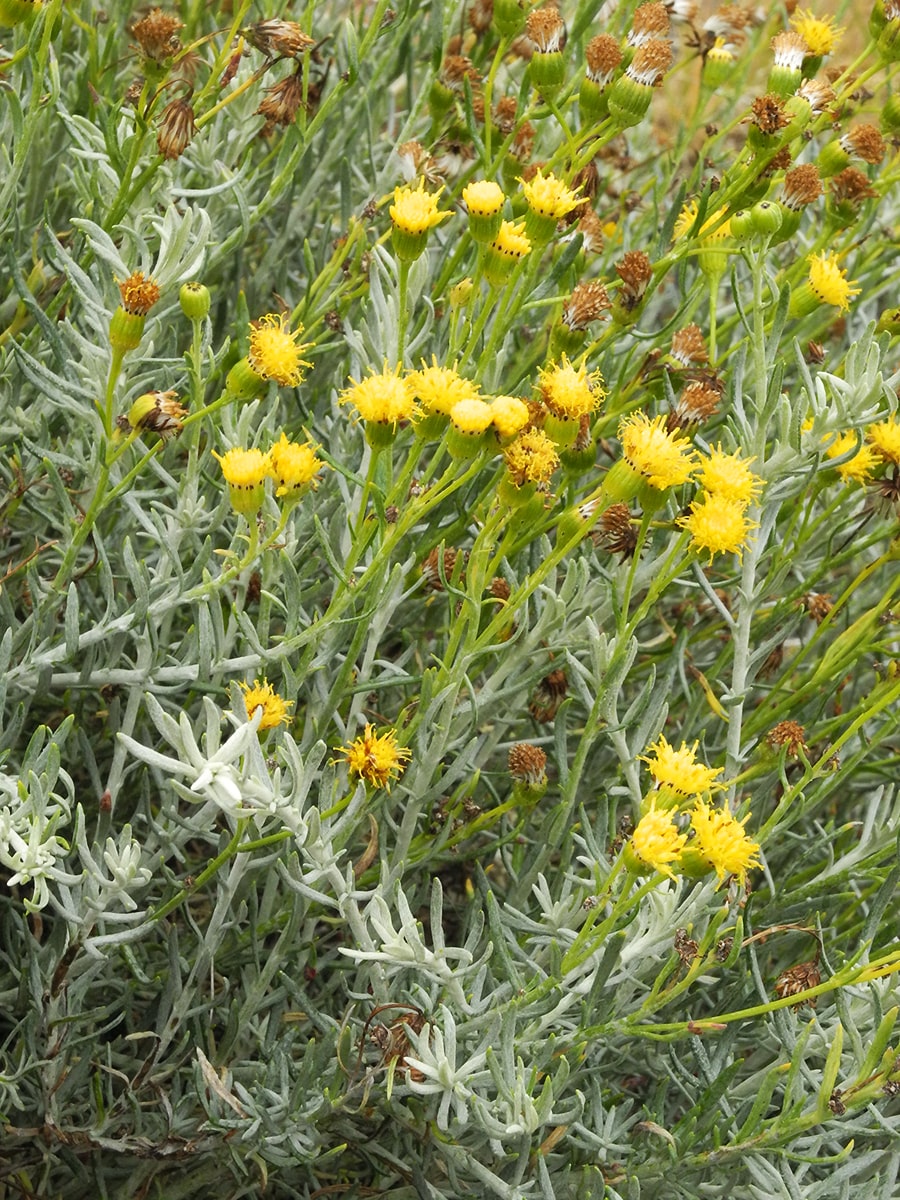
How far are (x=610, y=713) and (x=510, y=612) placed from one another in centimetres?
31

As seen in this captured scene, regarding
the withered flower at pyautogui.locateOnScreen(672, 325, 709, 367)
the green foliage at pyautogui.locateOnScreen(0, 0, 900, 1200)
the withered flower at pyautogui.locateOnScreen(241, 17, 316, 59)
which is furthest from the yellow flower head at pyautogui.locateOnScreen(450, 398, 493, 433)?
the withered flower at pyautogui.locateOnScreen(241, 17, 316, 59)

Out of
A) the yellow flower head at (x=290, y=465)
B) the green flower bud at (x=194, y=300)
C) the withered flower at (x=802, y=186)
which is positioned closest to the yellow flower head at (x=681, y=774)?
the yellow flower head at (x=290, y=465)

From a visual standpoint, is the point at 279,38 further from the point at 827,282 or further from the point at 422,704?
the point at 422,704

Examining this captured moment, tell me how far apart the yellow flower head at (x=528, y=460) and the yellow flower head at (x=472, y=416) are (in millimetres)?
61

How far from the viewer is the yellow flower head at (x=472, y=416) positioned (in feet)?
5.28

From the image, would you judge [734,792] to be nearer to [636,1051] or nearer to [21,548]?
[636,1051]

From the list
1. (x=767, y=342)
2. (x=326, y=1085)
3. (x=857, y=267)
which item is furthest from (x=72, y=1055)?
(x=857, y=267)

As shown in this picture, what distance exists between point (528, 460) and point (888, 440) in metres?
0.67

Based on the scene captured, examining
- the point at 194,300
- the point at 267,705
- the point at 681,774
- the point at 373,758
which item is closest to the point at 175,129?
the point at 194,300

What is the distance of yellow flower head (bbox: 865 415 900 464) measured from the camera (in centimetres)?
201

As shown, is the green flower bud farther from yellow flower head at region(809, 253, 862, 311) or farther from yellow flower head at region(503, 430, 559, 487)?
yellow flower head at region(809, 253, 862, 311)

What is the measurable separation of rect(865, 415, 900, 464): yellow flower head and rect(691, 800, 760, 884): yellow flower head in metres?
0.73

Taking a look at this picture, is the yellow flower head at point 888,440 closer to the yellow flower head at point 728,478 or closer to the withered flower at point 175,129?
the yellow flower head at point 728,478

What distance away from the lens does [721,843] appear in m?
1.58
